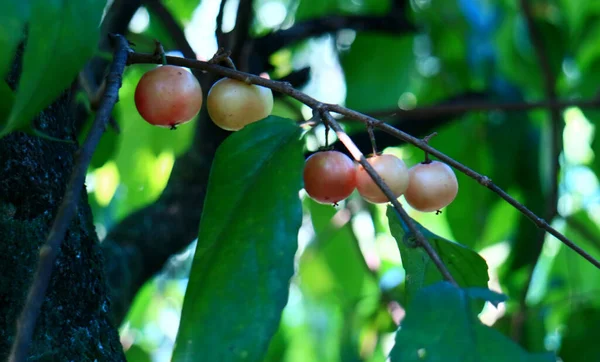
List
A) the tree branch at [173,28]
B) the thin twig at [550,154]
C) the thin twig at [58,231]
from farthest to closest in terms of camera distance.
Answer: the thin twig at [550,154], the tree branch at [173,28], the thin twig at [58,231]

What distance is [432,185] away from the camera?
42cm

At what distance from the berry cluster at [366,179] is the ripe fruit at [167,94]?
7 cm

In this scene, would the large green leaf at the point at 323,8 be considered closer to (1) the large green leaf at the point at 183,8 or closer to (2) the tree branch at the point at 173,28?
(1) the large green leaf at the point at 183,8

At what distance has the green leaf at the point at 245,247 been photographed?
1.03 feet

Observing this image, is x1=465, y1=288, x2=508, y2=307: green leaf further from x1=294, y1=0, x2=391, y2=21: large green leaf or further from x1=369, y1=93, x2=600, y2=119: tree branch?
x1=294, y1=0, x2=391, y2=21: large green leaf

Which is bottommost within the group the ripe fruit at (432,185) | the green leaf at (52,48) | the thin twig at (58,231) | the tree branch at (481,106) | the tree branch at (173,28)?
the tree branch at (481,106)

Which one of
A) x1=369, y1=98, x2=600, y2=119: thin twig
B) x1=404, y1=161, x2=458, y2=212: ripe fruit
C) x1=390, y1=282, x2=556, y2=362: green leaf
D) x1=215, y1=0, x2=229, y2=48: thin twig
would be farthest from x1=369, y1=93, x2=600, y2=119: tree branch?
x1=390, y1=282, x2=556, y2=362: green leaf

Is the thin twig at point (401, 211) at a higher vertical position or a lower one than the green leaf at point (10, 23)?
lower

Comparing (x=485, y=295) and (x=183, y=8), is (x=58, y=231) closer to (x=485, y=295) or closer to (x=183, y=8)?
(x=485, y=295)

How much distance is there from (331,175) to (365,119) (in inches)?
1.4

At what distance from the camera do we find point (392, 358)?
303 millimetres

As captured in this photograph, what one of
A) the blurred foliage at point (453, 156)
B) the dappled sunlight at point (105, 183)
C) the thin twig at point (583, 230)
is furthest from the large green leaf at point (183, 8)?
the thin twig at point (583, 230)

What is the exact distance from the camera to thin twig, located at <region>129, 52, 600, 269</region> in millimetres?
367

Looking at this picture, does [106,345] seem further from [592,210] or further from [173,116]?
[592,210]
